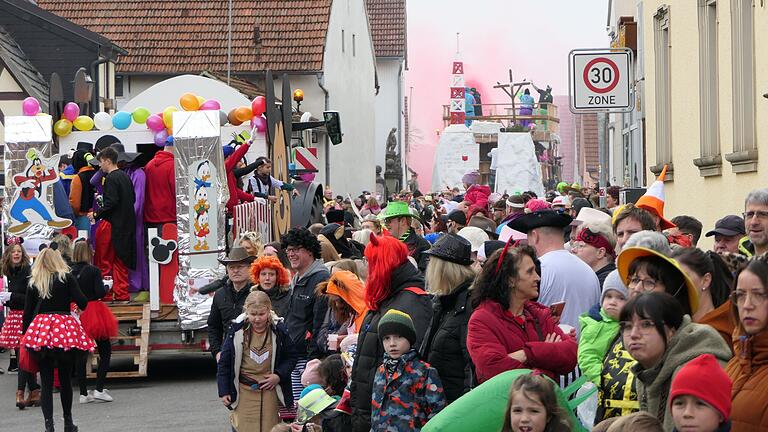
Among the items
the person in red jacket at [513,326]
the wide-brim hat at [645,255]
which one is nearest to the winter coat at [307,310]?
the person in red jacket at [513,326]

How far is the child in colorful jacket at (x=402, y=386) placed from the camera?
658 centimetres

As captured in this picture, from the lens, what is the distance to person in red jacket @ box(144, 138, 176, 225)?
15.7 m

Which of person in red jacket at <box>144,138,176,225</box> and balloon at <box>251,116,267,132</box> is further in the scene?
balloon at <box>251,116,267,132</box>

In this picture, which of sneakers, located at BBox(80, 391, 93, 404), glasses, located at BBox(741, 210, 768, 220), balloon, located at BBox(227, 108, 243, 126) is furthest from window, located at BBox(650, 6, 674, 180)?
glasses, located at BBox(741, 210, 768, 220)

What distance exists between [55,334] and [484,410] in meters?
8.05

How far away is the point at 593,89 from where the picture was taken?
523 inches

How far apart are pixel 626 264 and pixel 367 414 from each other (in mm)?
1952

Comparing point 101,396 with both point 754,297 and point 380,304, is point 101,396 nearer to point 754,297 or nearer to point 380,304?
point 380,304

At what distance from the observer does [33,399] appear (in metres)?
14.3

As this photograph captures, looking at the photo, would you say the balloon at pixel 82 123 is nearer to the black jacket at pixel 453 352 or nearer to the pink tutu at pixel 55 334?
the pink tutu at pixel 55 334

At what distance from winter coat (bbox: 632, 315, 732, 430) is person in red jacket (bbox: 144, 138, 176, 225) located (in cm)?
1122

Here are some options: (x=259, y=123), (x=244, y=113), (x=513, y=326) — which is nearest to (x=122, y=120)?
(x=244, y=113)

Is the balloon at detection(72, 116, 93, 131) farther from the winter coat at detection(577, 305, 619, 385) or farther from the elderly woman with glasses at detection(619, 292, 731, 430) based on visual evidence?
the elderly woman with glasses at detection(619, 292, 731, 430)

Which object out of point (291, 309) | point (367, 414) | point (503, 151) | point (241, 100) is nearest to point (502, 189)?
point (503, 151)
